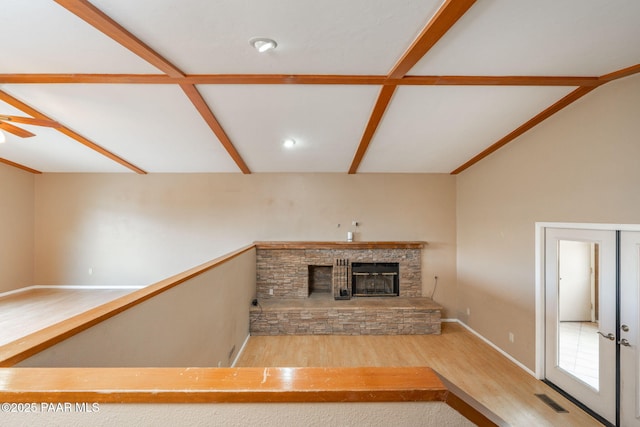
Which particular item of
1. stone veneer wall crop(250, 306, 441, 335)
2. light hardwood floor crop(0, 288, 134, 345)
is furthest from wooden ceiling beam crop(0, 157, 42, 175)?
stone veneer wall crop(250, 306, 441, 335)

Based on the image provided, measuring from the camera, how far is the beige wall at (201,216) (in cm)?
582

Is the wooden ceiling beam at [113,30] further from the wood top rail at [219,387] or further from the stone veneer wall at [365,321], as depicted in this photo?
the stone veneer wall at [365,321]

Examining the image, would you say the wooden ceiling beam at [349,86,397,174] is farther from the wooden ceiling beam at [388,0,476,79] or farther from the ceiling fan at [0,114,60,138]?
A: the ceiling fan at [0,114,60,138]

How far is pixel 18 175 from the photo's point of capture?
5.88 metres

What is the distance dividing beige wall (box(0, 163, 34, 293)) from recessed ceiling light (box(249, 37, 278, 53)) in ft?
21.8

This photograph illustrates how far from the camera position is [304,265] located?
Answer: 18.3 ft

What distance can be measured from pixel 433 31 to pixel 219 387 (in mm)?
2612

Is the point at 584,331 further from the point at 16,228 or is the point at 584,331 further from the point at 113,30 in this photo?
the point at 16,228

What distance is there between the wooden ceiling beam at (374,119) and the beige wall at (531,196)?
2022 mm

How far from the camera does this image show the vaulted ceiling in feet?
6.83

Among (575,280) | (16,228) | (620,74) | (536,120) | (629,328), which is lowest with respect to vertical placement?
(629,328)

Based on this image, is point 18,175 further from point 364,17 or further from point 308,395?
point 308,395

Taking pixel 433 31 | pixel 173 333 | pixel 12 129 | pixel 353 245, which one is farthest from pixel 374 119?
pixel 12 129

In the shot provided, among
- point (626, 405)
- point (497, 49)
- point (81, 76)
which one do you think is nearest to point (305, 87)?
point (497, 49)
